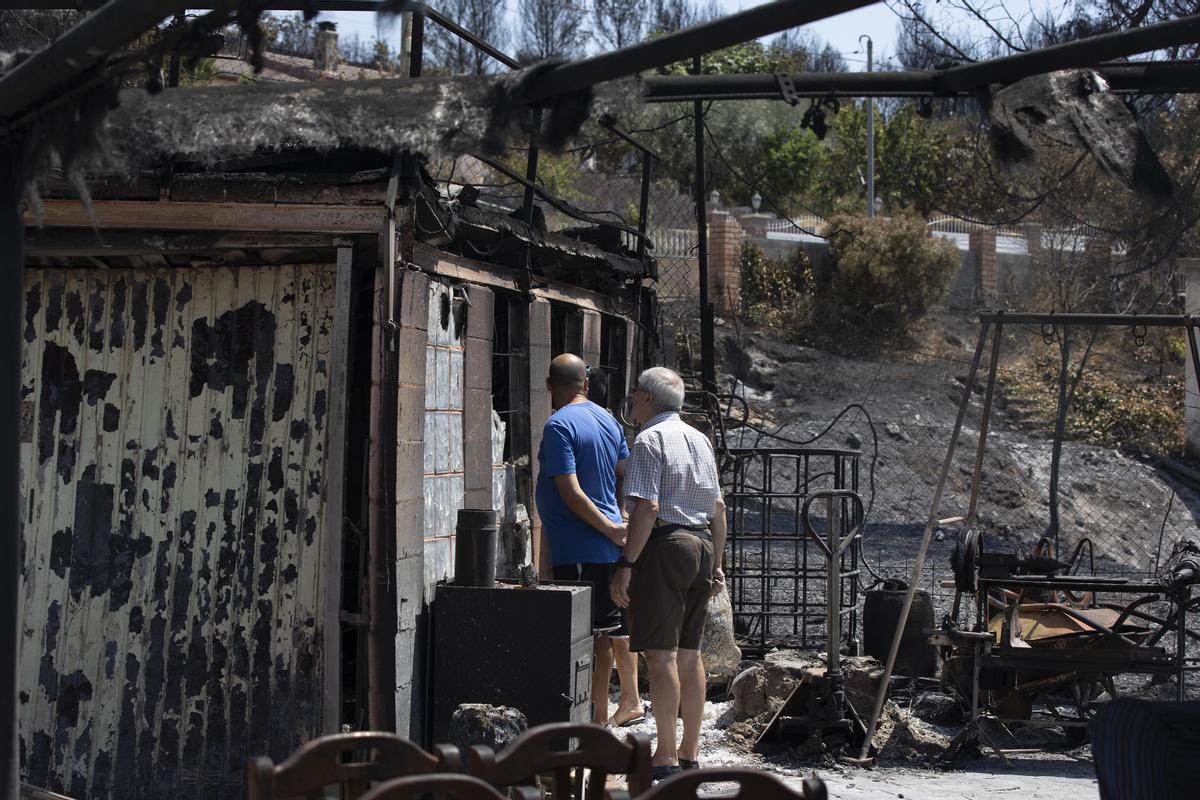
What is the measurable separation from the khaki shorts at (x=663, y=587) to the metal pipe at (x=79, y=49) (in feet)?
12.1

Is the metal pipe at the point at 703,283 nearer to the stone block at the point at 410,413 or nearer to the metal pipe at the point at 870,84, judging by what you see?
the metal pipe at the point at 870,84

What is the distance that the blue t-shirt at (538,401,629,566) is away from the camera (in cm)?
690

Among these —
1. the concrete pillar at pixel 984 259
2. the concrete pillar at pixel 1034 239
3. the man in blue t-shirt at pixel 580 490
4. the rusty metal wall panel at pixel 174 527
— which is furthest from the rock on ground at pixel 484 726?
the concrete pillar at pixel 984 259

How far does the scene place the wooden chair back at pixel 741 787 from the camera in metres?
3.08

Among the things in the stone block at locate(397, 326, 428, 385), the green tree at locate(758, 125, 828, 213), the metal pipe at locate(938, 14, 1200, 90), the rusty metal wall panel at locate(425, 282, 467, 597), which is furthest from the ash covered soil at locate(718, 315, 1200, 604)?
the green tree at locate(758, 125, 828, 213)

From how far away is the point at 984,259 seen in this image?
3194 centimetres

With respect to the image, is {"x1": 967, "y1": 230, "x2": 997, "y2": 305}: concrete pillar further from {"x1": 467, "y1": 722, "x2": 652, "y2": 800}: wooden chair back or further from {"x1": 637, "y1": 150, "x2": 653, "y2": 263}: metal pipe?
{"x1": 467, "y1": 722, "x2": 652, "y2": 800}: wooden chair back

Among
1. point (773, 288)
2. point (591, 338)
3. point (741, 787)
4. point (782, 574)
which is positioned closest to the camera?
point (741, 787)

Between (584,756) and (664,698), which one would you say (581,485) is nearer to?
(664,698)

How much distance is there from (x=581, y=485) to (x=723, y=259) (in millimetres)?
19645

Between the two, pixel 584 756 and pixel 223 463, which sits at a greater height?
pixel 223 463

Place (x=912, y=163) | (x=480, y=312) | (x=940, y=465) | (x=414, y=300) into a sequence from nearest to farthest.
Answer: (x=414, y=300)
(x=480, y=312)
(x=940, y=465)
(x=912, y=163)

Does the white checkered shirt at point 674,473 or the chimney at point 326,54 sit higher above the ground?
the chimney at point 326,54

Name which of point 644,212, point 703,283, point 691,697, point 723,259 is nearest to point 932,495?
point 723,259
